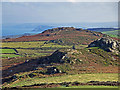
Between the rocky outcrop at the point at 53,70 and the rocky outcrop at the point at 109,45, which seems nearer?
the rocky outcrop at the point at 53,70

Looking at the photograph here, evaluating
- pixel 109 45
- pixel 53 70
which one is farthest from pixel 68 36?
pixel 53 70

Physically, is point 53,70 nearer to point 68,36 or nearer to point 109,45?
point 109,45

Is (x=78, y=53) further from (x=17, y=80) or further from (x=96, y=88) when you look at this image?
(x=96, y=88)

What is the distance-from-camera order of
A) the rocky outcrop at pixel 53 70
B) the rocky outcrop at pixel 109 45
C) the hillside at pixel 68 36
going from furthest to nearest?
the hillside at pixel 68 36 < the rocky outcrop at pixel 109 45 < the rocky outcrop at pixel 53 70

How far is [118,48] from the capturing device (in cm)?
6981

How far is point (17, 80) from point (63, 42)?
94383 mm

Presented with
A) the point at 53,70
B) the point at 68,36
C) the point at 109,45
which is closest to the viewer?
the point at 53,70

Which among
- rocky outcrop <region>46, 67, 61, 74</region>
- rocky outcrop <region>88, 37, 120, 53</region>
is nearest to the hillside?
rocky outcrop <region>88, 37, 120, 53</region>

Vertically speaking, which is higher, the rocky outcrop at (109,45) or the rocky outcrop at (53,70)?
the rocky outcrop at (109,45)

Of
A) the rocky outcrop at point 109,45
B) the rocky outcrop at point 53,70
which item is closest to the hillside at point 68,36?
the rocky outcrop at point 109,45

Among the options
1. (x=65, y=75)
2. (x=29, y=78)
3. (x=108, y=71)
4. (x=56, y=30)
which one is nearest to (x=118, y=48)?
(x=108, y=71)

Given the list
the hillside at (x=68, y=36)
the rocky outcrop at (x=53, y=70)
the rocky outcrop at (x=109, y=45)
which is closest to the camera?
the rocky outcrop at (x=53, y=70)

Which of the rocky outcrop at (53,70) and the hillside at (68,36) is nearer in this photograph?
the rocky outcrop at (53,70)

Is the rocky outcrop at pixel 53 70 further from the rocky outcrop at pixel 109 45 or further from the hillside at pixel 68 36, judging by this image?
the hillside at pixel 68 36
